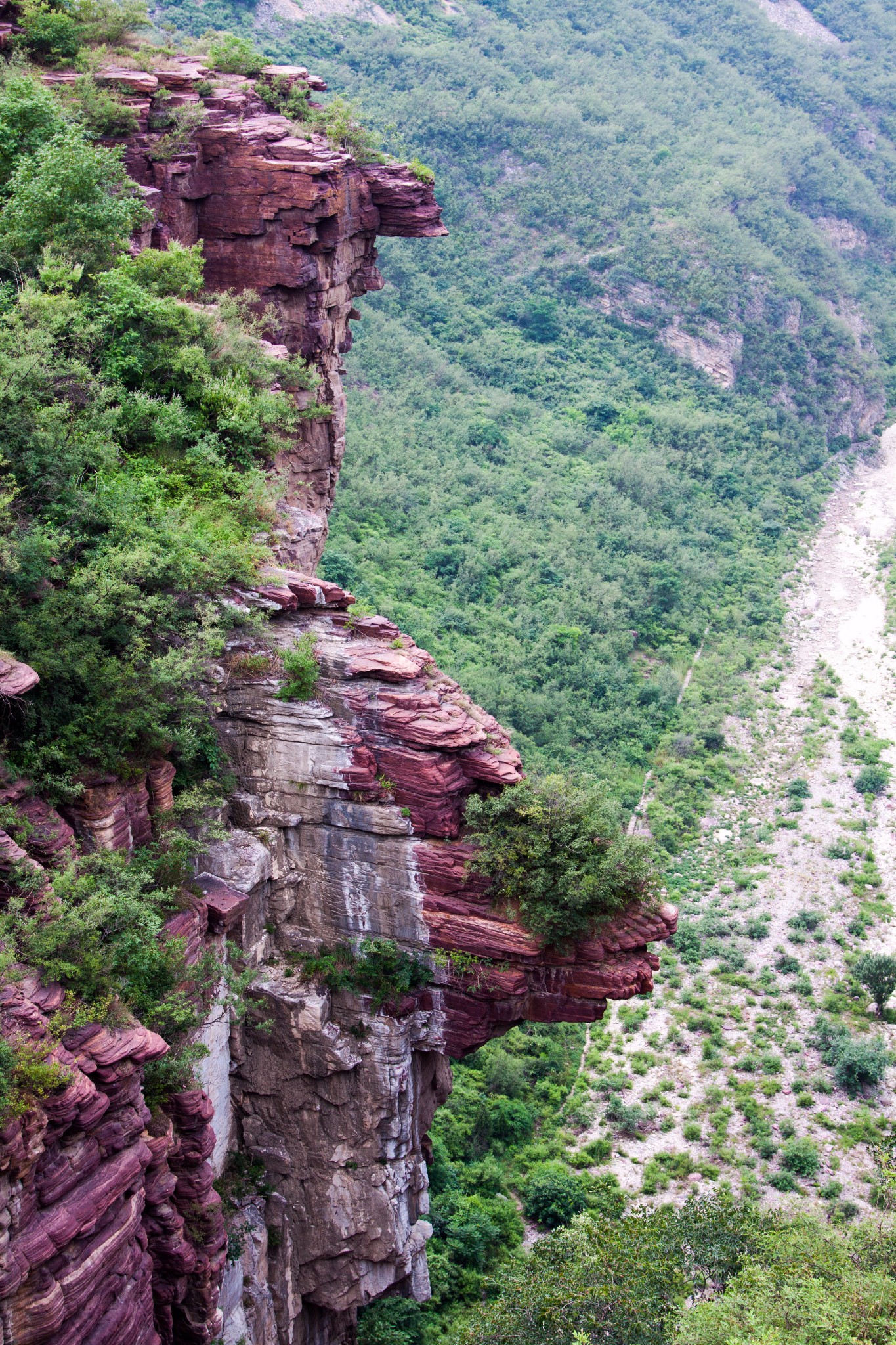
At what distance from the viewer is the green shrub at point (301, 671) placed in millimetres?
20297

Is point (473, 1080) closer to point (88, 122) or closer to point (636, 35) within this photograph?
point (88, 122)

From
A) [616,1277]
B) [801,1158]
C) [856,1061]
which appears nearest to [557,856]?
[616,1277]

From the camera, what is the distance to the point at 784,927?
41781 mm

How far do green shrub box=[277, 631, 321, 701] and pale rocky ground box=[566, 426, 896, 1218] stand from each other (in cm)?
1935

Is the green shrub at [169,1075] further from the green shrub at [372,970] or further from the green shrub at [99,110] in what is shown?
the green shrub at [99,110]

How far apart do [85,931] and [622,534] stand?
48620 millimetres

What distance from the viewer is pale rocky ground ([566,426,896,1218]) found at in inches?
1326

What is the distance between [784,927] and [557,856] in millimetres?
24848

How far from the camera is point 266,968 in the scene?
70.7 feet

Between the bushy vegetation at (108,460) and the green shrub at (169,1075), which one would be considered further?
the bushy vegetation at (108,460)

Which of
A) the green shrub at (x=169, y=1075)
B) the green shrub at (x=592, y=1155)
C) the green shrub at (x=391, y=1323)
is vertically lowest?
the green shrub at (x=592, y=1155)

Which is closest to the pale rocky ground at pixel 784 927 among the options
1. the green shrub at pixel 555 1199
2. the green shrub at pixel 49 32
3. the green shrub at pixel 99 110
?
the green shrub at pixel 555 1199

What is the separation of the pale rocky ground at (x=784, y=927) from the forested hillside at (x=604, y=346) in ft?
8.88

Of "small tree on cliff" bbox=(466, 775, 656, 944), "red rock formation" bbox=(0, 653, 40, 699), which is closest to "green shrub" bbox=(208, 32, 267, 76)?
"red rock formation" bbox=(0, 653, 40, 699)
